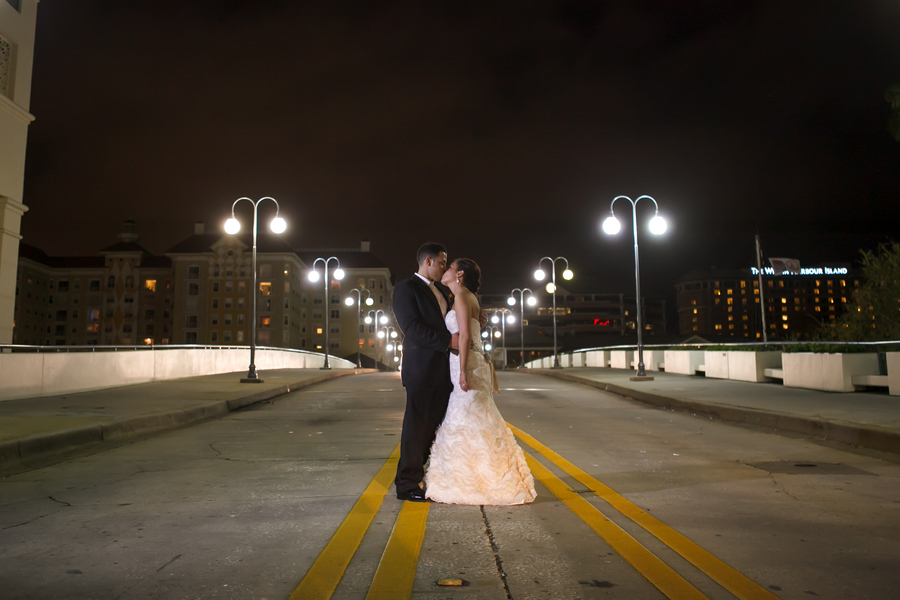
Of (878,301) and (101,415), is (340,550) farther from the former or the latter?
(878,301)

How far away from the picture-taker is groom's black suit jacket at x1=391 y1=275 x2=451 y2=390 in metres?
4.98

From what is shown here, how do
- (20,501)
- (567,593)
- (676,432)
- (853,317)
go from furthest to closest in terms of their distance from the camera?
(853,317)
(676,432)
(20,501)
(567,593)

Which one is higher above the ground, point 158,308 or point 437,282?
point 158,308

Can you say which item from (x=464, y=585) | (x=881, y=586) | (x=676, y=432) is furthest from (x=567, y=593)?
(x=676, y=432)

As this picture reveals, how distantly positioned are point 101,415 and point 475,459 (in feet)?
24.3

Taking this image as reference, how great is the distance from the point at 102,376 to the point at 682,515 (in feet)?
49.4

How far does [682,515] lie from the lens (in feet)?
15.0

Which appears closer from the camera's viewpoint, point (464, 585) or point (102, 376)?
point (464, 585)

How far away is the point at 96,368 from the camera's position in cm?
1545

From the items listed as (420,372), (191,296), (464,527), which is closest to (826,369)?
(420,372)

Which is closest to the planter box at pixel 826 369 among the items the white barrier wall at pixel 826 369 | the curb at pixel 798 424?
the white barrier wall at pixel 826 369

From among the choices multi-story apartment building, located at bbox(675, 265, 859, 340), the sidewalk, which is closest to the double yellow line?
the sidewalk

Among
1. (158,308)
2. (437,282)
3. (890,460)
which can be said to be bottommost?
(890,460)

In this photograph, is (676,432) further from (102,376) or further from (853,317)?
(853,317)
